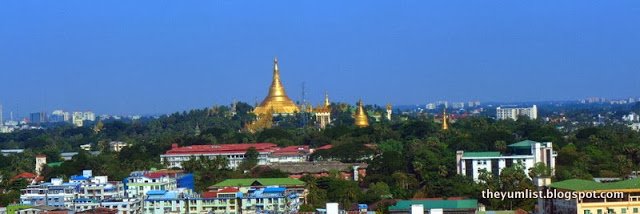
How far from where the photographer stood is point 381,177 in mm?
45031

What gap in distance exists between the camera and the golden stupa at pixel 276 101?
82.5m

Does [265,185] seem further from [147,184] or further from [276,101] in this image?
[276,101]

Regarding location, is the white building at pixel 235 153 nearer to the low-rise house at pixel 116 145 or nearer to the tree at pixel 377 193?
the low-rise house at pixel 116 145

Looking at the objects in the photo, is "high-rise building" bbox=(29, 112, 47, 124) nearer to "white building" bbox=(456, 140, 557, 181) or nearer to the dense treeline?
the dense treeline

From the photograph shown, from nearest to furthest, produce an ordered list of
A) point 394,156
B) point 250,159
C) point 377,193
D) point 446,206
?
point 446,206 < point 377,193 < point 394,156 < point 250,159

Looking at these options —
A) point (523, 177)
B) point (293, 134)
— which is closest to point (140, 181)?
point (523, 177)

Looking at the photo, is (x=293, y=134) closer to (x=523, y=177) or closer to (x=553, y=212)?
(x=523, y=177)

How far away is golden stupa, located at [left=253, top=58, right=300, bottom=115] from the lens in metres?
82.5

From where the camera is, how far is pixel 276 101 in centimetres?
8338

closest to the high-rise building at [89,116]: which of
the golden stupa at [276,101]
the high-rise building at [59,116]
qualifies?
the high-rise building at [59,116]

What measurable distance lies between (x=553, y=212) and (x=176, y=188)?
55.3ft

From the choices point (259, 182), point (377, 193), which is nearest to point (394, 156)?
point (259, 182)

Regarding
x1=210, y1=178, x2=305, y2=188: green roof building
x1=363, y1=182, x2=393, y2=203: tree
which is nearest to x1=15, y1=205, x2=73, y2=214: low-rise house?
x1=210, y1=178, x2=305, y2=188: green roof building

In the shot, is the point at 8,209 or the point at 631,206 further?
the point at 8,209
